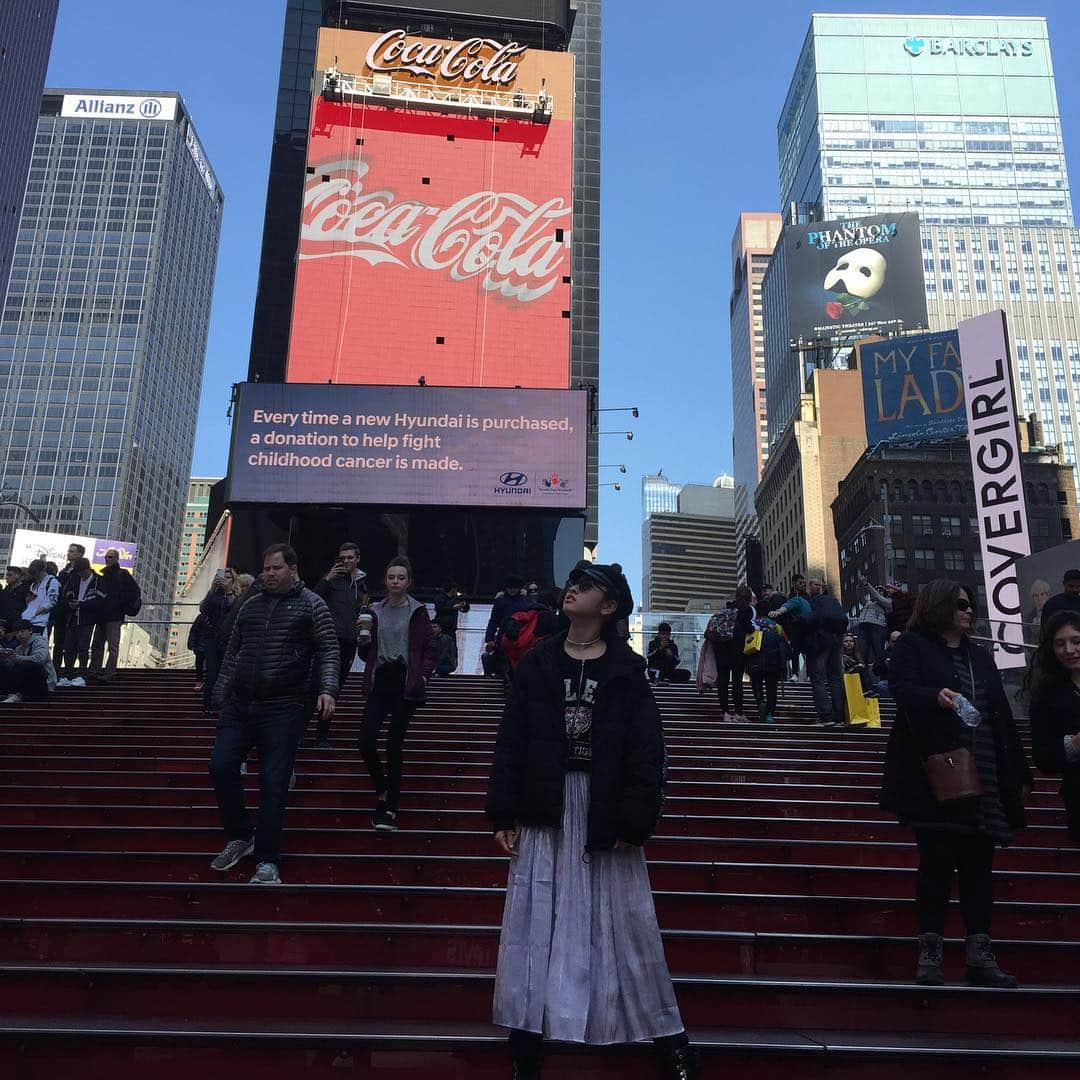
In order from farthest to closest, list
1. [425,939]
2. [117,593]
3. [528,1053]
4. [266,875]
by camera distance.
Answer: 1. [117,593]
2. [266,875]
3. [425,939]
4. [528,1053]

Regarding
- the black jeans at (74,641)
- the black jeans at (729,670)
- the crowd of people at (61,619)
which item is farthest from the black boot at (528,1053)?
the black jeans at (74,641)

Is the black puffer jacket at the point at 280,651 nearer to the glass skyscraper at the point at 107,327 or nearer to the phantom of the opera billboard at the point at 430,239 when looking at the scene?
the phantom of the opera billboard at the point at 430,239

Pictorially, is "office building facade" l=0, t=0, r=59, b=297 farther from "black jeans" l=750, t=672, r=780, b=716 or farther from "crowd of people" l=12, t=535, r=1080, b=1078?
"crowd of people" l=12, t=535, r=1080, b=1078

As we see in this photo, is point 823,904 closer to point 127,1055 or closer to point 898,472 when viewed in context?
point 127,1055

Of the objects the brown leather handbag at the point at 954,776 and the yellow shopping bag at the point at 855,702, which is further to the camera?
the yellow shopping bag at the point at 855,702

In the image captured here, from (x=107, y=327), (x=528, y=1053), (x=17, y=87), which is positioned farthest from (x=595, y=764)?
(x=107, y=327)

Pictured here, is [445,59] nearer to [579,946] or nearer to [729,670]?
[729,670]

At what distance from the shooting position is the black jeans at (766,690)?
437 inches

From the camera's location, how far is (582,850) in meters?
3.54

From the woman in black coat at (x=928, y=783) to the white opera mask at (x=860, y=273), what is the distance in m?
77.4

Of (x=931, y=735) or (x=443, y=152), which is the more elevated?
(x=443, y=152)

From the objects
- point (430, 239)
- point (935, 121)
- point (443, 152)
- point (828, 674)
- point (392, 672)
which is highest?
point (935, 121)

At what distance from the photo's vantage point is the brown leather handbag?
427cm

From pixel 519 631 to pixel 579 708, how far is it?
19.4 ft
